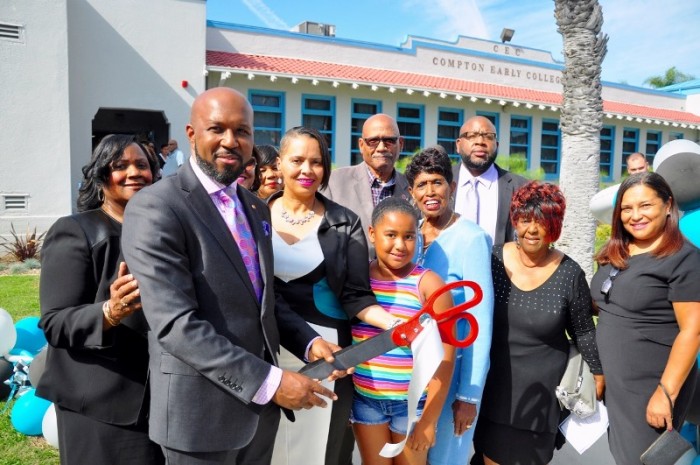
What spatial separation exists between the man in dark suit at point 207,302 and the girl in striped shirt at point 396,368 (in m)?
0.61

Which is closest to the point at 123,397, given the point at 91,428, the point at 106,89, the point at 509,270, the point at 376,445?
the point at 91,428

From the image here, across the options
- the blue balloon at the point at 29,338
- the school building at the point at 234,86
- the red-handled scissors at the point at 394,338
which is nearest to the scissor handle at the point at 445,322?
the red-handled scissors at the point at 394,338

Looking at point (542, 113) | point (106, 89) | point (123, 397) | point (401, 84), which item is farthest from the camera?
point (542, 113)

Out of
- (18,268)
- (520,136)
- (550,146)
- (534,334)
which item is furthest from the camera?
(550,146)

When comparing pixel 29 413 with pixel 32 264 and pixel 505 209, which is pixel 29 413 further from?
pixel 32 264

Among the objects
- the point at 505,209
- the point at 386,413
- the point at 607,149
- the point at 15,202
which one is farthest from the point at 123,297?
the point at 607,149

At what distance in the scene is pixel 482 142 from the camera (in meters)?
3.95

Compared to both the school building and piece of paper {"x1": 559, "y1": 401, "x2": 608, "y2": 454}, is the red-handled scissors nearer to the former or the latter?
piece of paper {"x1": 559, "y1": 401, "x2": 608, "y2": 454}

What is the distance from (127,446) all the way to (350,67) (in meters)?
15.0

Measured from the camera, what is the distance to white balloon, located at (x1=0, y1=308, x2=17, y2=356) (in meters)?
4.20

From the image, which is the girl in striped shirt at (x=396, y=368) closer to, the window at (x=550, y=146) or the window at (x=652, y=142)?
the window at (x=550, y=146)

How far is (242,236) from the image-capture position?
196 cm

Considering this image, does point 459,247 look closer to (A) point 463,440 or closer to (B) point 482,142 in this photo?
(A) point 463,440

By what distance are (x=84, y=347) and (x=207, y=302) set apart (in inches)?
21.7
